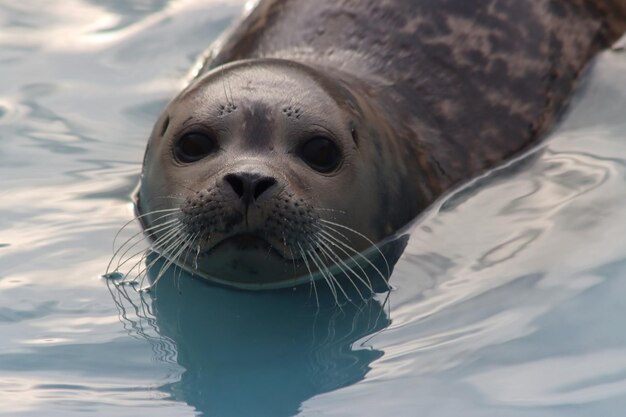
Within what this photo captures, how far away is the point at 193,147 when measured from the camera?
4.75 metres

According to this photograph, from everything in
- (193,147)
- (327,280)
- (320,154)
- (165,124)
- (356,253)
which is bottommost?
(327,280)

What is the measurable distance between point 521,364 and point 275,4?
265 centimetres

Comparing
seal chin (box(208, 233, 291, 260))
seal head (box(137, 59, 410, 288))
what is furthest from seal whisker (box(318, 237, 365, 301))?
seal chin (box(208, 233, 291, 260))

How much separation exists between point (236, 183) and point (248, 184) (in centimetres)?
5

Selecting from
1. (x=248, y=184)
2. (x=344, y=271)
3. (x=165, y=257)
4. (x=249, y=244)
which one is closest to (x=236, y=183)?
(x=248, y=184)

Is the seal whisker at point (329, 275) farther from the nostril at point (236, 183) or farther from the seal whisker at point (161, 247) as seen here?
the seal whisker at point (161, 247)

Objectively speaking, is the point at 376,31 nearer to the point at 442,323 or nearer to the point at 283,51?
the point at 283,51

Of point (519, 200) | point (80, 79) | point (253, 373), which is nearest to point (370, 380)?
point (253, 373)

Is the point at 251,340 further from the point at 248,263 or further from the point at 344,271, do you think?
the point at 344,271

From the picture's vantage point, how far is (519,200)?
5.28 meters

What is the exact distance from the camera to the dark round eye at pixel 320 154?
4.71 metres

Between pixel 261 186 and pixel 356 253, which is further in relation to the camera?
pixel 356 253

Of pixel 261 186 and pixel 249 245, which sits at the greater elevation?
pixel 261 186

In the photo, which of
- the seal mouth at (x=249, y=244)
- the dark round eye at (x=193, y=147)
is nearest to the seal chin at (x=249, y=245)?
the seal mouth at (x=249, y=244)
